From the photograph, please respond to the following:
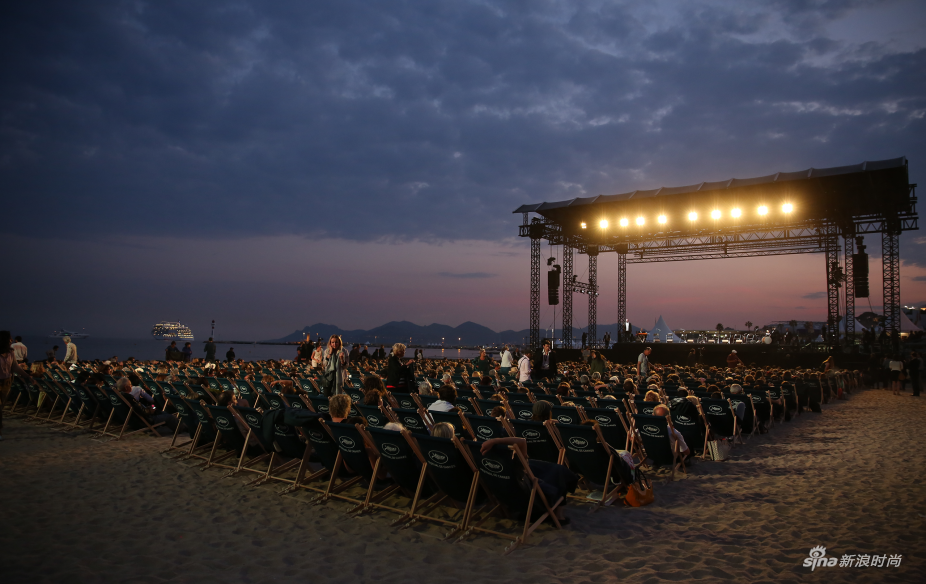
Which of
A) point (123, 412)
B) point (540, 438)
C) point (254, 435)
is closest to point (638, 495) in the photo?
point (540, 438)

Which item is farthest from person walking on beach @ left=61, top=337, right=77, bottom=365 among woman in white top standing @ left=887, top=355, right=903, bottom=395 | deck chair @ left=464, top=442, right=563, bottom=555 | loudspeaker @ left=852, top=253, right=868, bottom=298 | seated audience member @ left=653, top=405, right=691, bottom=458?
loudspeaker @ left=852, top=253, right=868, bottom=298

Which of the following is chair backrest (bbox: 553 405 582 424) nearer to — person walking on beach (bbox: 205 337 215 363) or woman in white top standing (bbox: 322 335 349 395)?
woman in white top standing (bbox: 322 335 349 395)

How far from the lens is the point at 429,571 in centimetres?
306

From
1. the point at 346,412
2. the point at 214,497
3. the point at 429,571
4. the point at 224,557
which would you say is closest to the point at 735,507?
the point at 429,571

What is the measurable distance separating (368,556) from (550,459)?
80.0 inches

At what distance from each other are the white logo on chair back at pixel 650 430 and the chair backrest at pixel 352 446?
8.89 ft

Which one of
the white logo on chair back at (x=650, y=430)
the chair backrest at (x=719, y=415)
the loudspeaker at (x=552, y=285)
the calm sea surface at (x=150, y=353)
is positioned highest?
A: the loudspeaker at (x=552, y=285)

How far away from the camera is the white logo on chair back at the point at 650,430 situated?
506 cm

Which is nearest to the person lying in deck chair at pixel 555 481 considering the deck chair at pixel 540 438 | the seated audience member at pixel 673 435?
the deck chair at pixel 540 438

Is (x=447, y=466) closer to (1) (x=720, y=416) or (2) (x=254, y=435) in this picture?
(2) (x=254, y=435)

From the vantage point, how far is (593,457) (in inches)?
171

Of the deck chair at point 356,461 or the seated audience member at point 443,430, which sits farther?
the deck chair at point 356,461

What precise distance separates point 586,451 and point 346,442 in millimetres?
1983

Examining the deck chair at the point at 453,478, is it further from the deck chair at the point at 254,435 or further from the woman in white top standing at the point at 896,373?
the woman in white top standing at the point at 896,373
